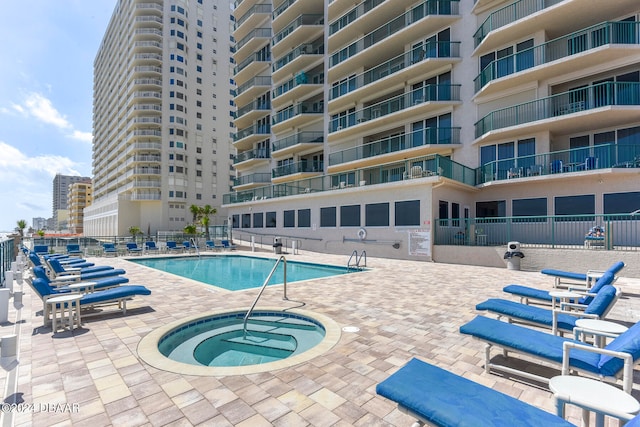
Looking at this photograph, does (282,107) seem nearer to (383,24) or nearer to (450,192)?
(383,24)

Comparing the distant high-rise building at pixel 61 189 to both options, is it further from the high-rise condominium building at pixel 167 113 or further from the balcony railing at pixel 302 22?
the balcony railing at pixel 302 22

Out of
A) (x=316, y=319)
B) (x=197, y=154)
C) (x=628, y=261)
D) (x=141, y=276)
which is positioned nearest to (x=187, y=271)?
(x=141, y=276)

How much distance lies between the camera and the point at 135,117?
51750 millimetres

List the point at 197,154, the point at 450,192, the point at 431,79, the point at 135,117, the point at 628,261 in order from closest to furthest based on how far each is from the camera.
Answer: the point at 628,261 < the point at 450,192 < the point at 431,79 < the point at 135,117 < the point at 197,154

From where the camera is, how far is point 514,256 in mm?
12398

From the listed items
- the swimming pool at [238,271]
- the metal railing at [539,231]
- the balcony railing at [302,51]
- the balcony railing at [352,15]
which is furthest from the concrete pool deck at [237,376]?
the balcony railing at [302,51]

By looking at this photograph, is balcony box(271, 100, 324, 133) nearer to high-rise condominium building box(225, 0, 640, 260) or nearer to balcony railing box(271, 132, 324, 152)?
high-rise condominium building box(225, 0, 640, 260)

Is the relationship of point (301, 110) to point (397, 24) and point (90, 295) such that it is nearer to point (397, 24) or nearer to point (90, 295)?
point (397, 24)

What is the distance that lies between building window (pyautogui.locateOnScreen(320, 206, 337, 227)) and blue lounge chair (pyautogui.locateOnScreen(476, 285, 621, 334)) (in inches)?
613

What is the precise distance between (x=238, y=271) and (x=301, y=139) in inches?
669

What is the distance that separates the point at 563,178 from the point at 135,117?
193ft

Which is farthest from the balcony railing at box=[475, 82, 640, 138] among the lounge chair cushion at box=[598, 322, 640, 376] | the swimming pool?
the lounge chair cushion at box=[598, 322, 640, 376]

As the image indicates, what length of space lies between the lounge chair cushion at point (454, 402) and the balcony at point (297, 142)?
25.5 m

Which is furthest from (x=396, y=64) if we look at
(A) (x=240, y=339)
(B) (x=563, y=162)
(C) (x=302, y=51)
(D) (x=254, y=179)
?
(A) (x=240, y=339)
